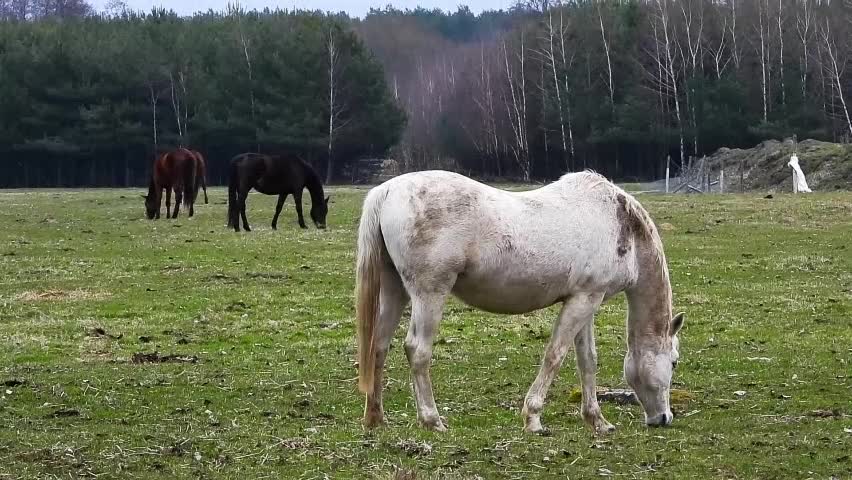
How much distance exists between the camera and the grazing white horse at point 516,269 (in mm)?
7625

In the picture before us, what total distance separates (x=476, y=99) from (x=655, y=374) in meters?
65.4

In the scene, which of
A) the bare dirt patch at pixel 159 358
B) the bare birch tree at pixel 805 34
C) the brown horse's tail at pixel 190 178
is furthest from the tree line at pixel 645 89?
the bare dirt patch at pixel 159 358

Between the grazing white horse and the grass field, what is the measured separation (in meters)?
0.39

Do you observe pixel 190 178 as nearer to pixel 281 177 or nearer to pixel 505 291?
pixel 281 177

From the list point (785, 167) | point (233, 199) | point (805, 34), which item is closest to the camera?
point (233, 199)

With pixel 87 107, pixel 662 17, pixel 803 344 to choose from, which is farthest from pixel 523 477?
pixel 87 107

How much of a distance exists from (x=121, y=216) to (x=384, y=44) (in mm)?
67730

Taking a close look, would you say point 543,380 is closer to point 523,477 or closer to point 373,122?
point 523,477

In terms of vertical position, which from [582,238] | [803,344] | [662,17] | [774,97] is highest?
[662,17]

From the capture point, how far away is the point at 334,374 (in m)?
10.4

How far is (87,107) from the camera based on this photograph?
6662 cm

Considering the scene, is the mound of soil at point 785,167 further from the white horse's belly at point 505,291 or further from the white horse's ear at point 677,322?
the white horse's belly at point 505,291

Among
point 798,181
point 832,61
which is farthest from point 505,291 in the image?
point 832,61

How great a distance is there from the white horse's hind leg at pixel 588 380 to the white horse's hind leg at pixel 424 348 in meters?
1.07
